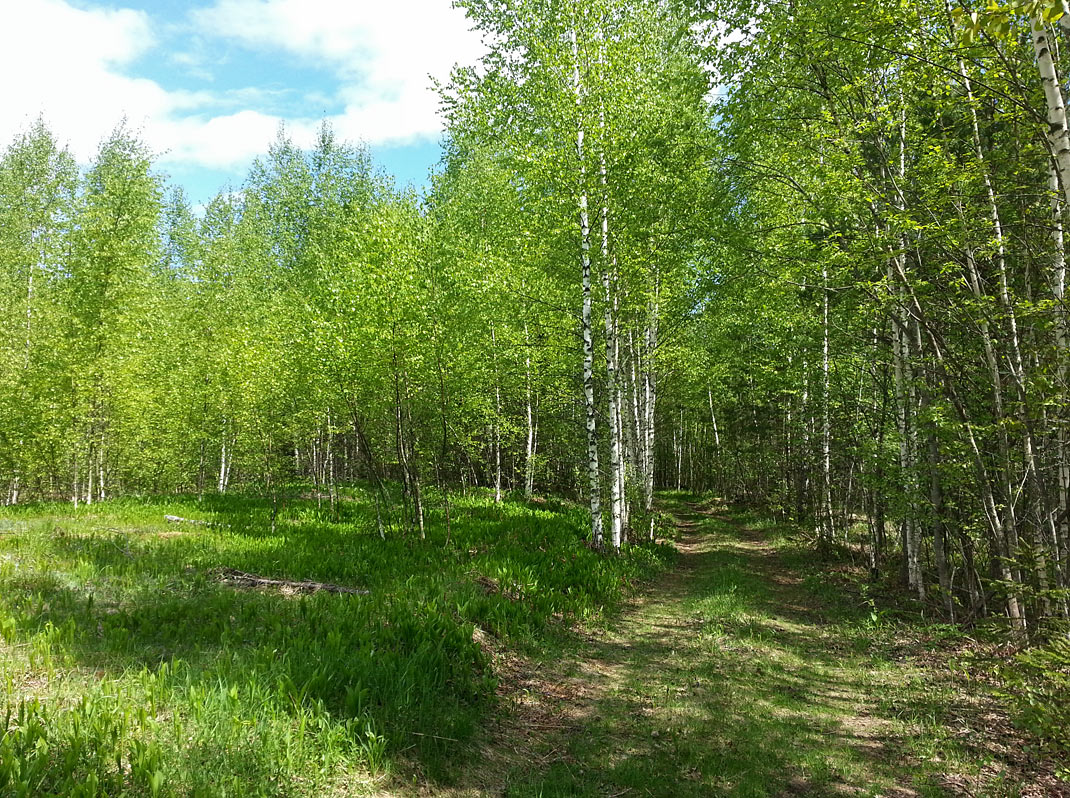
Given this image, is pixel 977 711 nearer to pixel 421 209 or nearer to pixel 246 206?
pixel 421 209

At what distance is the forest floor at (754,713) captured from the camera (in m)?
4.14

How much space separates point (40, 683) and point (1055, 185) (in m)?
9.34

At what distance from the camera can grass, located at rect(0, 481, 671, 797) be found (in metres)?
3.11

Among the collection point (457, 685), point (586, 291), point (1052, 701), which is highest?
point (586, 291)

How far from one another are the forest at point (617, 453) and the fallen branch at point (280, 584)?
0.24 ft

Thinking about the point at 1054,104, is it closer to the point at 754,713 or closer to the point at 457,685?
the point at 754,713

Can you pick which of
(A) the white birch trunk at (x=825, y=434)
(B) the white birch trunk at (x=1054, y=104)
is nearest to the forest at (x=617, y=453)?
(B) the white birch trunk at (x=1054, y=104)

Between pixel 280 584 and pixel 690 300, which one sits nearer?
pixel 280 584

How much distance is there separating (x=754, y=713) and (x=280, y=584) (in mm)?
6060

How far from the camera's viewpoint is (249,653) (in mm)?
4711

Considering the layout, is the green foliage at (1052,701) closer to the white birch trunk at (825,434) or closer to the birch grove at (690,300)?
the birch grove at (690,300)

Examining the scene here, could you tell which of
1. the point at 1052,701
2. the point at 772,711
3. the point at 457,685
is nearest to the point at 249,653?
the point at 457,685

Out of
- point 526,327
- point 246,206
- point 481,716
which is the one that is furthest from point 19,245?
point 481,716

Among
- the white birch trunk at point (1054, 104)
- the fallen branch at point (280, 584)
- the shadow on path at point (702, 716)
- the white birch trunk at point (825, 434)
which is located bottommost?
the shadow on path at point (702, 716)
